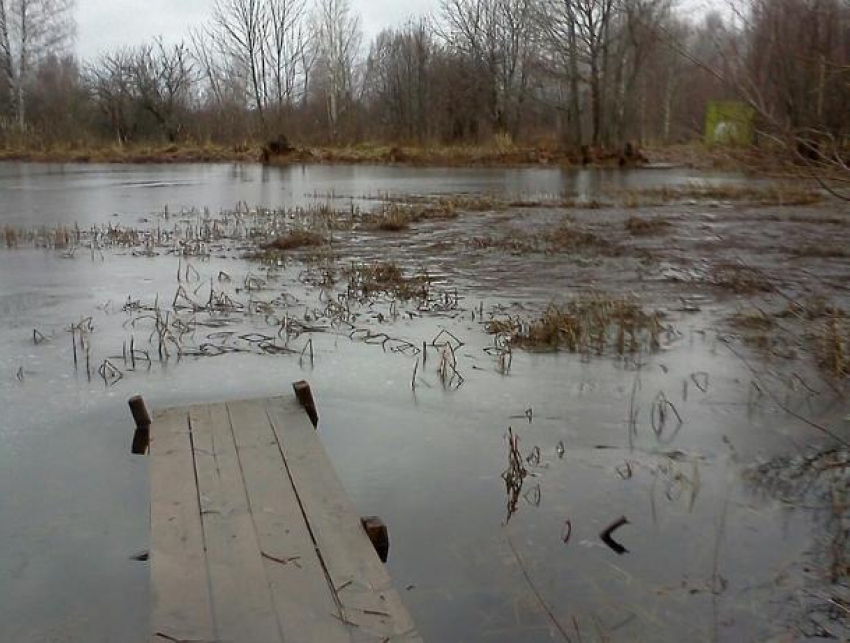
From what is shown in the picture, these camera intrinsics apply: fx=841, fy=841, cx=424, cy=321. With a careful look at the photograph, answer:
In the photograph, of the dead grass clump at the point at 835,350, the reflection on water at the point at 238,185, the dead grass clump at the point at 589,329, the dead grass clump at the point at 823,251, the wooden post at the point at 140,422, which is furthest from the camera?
the reflection on water at the point at 238,185

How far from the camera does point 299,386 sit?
4.13 metres

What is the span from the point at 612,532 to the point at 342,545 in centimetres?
115

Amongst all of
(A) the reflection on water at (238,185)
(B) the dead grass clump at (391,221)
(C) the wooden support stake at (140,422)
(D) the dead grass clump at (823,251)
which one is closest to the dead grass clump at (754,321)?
(D) the dead grass clump at (823,251)

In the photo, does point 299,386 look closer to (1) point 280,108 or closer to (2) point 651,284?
Result: (2) point 651,284

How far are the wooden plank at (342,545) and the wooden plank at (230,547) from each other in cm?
21

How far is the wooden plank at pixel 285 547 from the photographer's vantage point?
2.35m

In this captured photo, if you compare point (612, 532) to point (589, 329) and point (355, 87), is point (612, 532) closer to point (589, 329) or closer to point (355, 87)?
point (589, 329)

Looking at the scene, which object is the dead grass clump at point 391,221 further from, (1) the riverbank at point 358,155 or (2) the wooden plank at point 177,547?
(1) the riverbank at point 358,155

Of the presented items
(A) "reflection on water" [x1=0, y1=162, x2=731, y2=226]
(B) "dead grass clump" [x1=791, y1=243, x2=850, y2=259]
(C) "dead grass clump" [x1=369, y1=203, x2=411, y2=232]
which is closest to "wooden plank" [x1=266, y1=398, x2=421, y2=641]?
(B) "dead grass clump" [x1=791, y1=243, x2=850, y2=259]

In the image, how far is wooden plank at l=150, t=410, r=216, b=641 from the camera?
7.68 feet

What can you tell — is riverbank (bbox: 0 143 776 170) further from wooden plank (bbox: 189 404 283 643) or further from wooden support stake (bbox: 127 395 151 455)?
wooden plank (bbox: 189 404 283 643)

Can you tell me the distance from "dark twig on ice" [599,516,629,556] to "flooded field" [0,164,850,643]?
0.01 metres

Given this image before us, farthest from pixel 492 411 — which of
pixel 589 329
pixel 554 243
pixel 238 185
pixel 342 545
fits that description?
pixel 238 185

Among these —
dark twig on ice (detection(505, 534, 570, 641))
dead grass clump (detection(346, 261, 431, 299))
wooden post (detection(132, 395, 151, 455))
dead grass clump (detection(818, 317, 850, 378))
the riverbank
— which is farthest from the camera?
the riverbank
